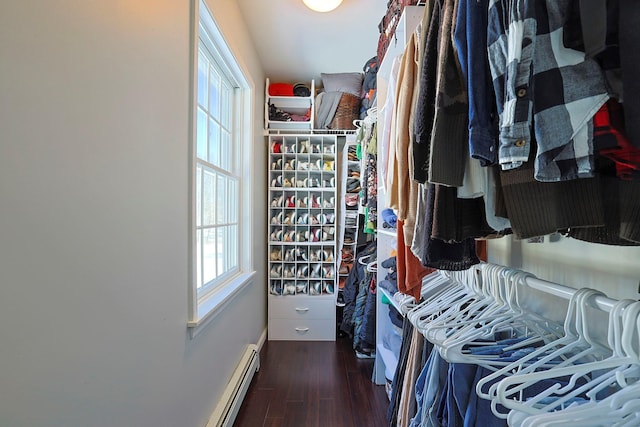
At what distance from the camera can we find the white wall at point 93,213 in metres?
0.52

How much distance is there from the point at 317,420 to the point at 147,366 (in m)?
1.20

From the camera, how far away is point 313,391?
6.40 feet

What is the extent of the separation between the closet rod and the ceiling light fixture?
1.84 metres

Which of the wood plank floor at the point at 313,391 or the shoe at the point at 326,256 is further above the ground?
the shoe at the point at 326,256

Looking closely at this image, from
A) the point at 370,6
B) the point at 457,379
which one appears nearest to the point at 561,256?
the point at 457,379

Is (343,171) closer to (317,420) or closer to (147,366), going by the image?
(317,420)

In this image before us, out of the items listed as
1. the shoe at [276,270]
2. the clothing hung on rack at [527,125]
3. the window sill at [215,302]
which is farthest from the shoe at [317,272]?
the clothing hung on rack at [527,125]

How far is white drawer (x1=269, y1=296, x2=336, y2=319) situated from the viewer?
2.75m

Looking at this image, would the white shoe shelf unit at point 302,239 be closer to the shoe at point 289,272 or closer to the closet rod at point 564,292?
the shoe at point 289,272

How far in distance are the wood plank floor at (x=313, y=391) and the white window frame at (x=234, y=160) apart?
737mm

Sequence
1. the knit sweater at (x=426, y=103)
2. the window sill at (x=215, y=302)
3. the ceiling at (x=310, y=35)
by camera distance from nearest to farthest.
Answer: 1. the knit sweater at (x=426, y=103)
2. the window sill at (x=215, y=302)
3. the ceiling at (x=310, y=35)

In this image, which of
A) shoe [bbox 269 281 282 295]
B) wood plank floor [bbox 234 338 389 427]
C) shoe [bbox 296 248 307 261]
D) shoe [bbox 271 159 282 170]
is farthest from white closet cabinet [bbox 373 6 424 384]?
shoe [bbox 271 159 282 170]

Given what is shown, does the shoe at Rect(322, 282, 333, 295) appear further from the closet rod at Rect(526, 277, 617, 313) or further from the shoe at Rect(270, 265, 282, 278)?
the closet rod at Rect(526, 277, 617, 313)

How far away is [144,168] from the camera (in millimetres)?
887
